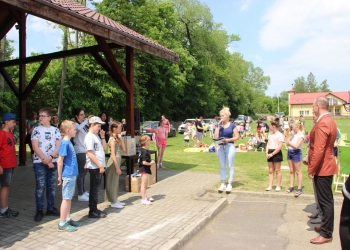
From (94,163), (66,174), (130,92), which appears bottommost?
(66,174)

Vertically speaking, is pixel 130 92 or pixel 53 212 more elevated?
pixel 130 92

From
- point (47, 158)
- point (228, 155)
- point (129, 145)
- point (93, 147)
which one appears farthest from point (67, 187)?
point (228, 155)

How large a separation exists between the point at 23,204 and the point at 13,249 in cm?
238

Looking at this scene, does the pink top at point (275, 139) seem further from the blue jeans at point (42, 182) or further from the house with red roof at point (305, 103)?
the house with red roof at point (305, 103)

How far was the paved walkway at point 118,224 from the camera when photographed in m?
4.25

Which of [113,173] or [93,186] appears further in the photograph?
[113,173]

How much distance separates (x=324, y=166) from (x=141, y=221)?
2.91 m

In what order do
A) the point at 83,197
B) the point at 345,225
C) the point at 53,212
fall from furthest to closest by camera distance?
the point at 83,197
the point at 53,212
the point at 345,225

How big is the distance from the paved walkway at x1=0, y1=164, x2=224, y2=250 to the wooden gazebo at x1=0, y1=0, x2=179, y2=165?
2.46 m

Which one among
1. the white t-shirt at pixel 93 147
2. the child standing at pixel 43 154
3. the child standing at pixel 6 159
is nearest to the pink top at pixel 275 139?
the white t-shirt at pixel 93 147

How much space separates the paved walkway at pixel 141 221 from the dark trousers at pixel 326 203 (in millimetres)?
383

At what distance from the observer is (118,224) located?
16.6ft

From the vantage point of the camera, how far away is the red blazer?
178 inches

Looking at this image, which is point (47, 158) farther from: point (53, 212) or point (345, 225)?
point (345, 225)
